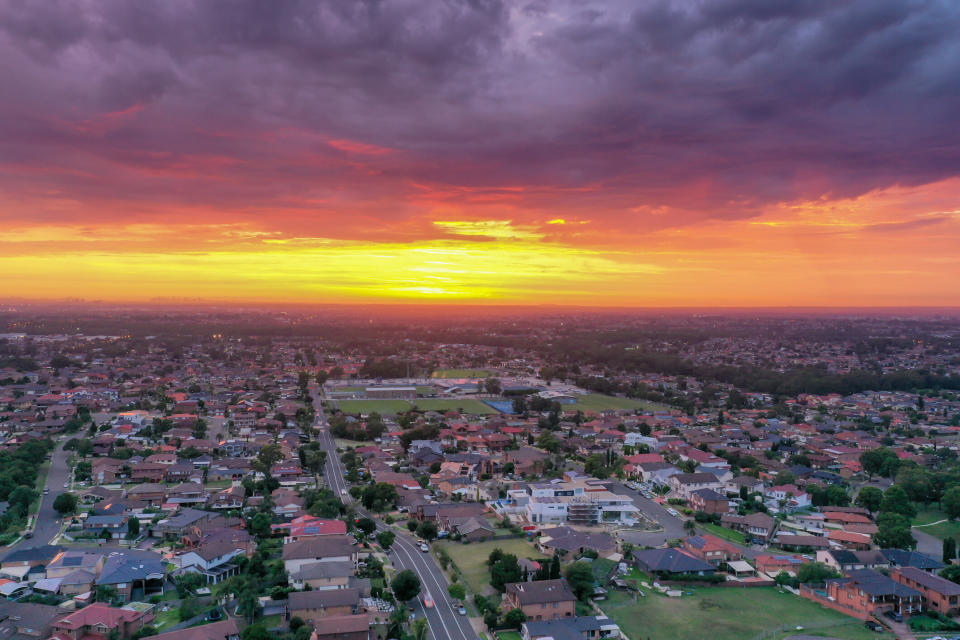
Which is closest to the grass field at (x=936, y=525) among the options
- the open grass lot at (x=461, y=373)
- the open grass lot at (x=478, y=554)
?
the open grass lot at (x=478, y=554)

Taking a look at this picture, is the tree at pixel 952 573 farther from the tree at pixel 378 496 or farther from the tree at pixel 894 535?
the tree at pixel 378 496

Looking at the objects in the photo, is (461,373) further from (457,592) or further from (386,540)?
(457,592)

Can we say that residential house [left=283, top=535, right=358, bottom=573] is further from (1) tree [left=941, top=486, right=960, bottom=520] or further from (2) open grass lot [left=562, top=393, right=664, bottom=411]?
(2) open grass lot [left=562, top=393, right=664, bottom=411]

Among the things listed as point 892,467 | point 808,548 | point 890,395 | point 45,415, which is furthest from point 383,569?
point 890,395

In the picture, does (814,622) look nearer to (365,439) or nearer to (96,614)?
(96,614)

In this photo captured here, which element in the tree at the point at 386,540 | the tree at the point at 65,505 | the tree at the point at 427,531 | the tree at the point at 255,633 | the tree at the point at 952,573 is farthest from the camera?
the tree at the point at 65,505

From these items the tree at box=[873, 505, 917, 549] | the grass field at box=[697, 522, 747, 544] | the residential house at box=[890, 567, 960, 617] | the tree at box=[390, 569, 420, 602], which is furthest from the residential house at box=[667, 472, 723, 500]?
the tree at box=[390, 569, 420, 602]
